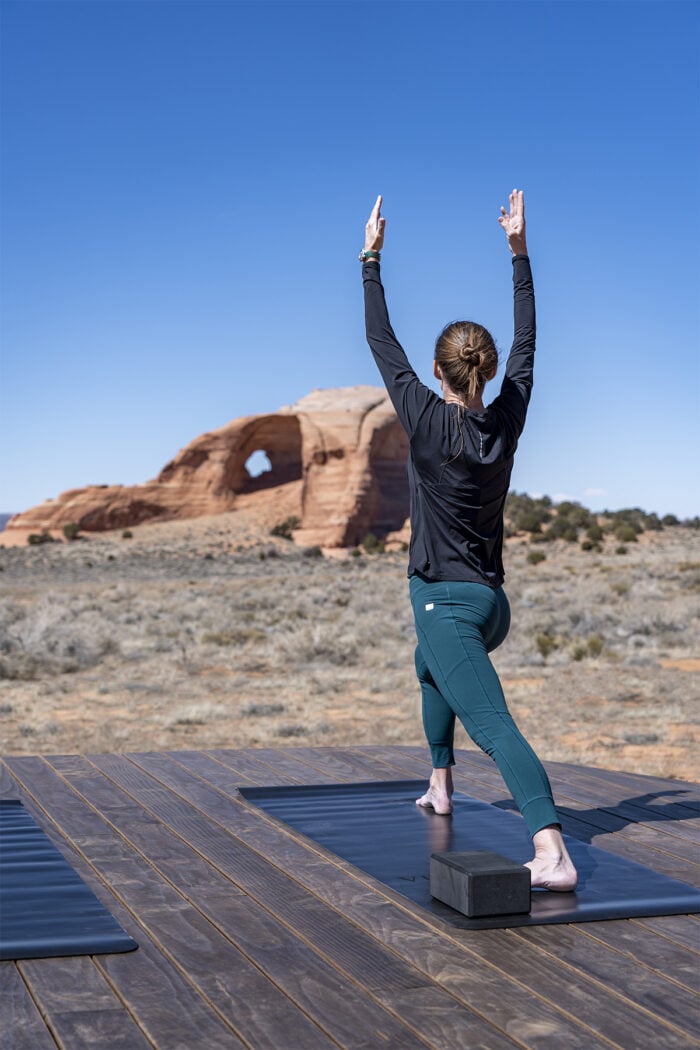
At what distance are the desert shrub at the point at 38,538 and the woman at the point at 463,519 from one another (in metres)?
47.6

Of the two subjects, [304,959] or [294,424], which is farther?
[294,424]

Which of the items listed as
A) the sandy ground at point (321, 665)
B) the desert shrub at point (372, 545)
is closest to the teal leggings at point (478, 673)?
the sandy ground at point (321, 665)

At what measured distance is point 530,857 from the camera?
380cm

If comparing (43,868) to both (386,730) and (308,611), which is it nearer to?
(386,730)

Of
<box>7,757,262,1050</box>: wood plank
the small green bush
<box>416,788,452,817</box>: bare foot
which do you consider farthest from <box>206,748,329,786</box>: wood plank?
the small green bush

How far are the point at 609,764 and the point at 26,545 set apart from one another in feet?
144

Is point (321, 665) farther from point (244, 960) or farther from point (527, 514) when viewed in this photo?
point (527, 514)

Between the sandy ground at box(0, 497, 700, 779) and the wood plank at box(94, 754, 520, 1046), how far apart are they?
19.8ft

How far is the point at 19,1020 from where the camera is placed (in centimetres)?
230

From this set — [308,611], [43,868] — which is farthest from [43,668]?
[43,868]

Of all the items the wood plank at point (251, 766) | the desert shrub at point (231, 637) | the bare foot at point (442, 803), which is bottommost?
the desert shrub at point (231, 637)

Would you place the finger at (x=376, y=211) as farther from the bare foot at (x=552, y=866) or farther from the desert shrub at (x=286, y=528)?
the desert shrub at (x=286, y=528)

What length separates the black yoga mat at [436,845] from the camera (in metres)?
3.17

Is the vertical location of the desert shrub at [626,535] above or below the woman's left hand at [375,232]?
above
